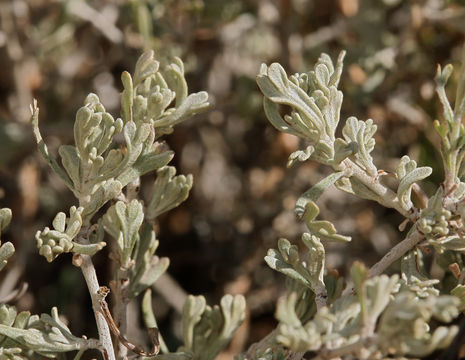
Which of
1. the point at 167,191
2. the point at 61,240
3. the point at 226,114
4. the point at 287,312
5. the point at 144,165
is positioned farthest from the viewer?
the point at 226,114

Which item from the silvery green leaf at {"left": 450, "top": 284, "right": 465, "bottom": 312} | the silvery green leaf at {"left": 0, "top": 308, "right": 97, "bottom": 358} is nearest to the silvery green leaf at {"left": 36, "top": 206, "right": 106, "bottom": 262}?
the silvery green leaf at {"left": 0, "top": 308, "right": 97, "bottom": 358}

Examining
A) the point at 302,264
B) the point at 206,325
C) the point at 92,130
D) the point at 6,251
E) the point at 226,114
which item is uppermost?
the point at 92,130

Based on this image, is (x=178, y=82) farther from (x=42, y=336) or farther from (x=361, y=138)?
(x=42, y=336)

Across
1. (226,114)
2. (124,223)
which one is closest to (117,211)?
(124,223)

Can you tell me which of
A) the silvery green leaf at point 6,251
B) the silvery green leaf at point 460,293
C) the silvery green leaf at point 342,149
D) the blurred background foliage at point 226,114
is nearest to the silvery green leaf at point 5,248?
the silvery green leaf at point 6,251

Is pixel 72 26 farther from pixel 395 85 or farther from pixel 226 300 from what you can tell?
pixel 226 300

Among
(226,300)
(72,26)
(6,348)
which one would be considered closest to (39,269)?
(72,26)

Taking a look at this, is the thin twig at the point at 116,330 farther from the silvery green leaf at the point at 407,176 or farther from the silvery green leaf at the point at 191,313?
the silvery green leaf at the point at 407,176
